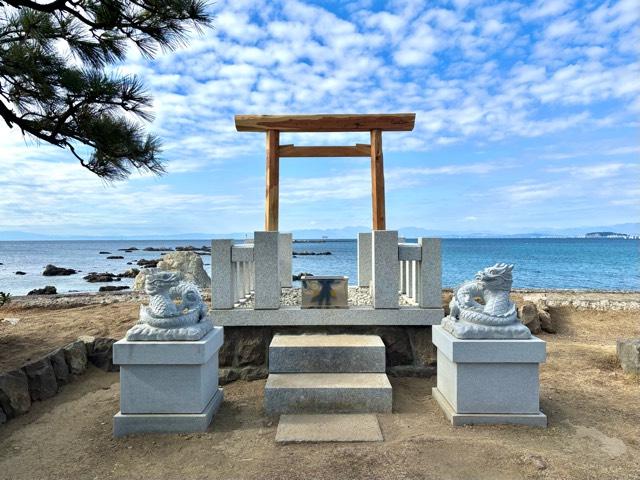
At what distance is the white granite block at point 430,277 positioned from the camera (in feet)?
17.2

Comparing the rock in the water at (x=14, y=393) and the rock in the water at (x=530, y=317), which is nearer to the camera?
the rock in the water at (x=14, y=393)

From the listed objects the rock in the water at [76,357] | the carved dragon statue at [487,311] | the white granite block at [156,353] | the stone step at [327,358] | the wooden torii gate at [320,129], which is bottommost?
the rock in the water at [76,357]

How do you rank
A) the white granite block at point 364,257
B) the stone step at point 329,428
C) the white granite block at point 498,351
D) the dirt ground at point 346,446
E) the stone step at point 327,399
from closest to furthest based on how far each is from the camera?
the dirt ground at point 346,446 → the stone step at point 329,428 → the white granite block at point 498,351 → the stone step at point 327,399 → the white granite block at point 364,257

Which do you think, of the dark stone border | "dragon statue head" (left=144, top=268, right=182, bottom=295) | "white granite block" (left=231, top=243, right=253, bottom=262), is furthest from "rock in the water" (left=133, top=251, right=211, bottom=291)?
"dragon statue head" (left=144, top=268, right=182, bottom=295)

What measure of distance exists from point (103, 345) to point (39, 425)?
1735mm

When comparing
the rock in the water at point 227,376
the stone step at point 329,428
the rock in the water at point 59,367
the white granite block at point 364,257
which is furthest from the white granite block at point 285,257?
the stone step at point 329,428

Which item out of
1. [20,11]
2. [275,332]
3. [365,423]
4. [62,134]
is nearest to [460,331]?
[365,423]

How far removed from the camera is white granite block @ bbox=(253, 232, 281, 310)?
16.9 ft

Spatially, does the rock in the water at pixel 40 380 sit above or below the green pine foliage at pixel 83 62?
below

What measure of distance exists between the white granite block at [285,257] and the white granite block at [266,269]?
283 centimetres

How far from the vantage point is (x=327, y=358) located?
178 inches

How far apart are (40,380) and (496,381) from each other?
4842 millimetres

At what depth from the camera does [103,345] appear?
224 inches

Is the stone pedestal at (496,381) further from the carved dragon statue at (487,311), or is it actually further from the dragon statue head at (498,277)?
the dragon statue head at (498,277)
